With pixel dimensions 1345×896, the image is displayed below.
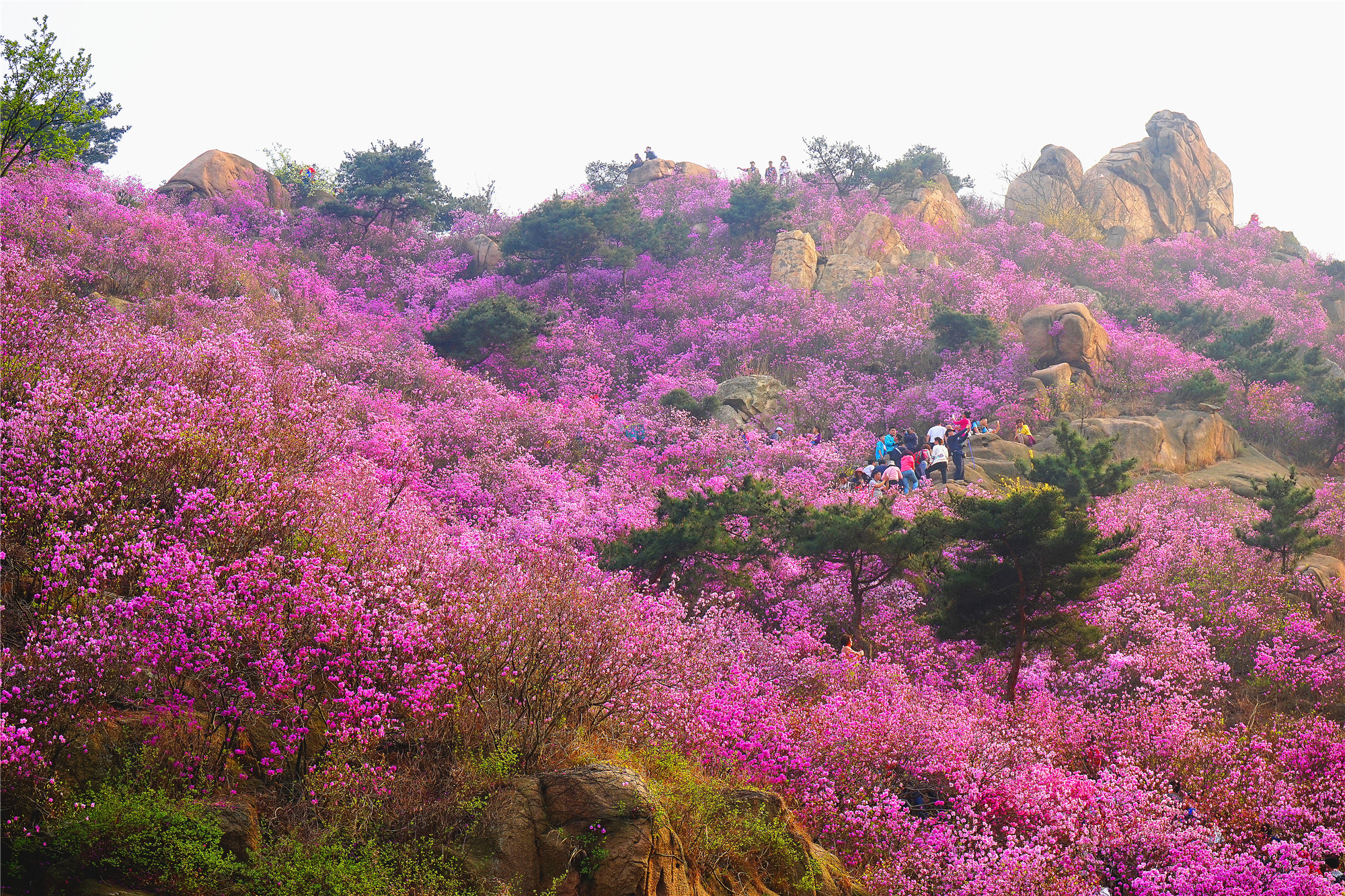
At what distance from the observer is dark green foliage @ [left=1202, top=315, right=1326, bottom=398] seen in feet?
90.3

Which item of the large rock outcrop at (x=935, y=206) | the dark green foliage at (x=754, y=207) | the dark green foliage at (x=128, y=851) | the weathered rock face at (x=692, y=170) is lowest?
the dark green foliage at (x=128, y=851)

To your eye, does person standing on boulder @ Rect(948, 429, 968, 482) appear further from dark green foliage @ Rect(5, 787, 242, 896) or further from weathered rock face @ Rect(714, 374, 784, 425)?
dark green foliage @ Rect(5, 787, 242, 896)

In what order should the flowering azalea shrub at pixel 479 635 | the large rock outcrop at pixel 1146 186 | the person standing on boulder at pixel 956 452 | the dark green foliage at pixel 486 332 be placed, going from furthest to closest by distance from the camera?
the large rock outcrop at pixel 1146 186
the dark green foliage at pixel 486 332
the person standing on boulder at pixel 956 452
the flowering azalea shrub at pixel 479 635

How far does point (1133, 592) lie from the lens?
51.0 feet

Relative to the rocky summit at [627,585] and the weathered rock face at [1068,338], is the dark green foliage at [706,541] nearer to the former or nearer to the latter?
the rocky summit at [627,585]

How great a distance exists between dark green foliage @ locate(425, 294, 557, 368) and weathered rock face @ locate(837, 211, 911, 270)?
664 inches

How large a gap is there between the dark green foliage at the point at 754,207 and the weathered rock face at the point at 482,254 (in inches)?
419

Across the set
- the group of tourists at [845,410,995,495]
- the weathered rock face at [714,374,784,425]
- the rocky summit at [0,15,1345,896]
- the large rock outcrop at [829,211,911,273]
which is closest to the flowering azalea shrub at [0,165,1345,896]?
the rocky summit at [0,15,1345,896]

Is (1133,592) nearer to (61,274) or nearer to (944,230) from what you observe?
(61,274)

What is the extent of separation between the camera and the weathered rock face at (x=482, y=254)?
120ft

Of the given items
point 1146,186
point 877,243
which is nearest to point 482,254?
point 877,243

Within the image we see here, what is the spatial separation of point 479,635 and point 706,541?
662 cm

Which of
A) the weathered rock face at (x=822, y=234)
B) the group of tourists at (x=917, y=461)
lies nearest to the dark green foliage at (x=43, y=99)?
the group of tourists at (x=917, y=461)

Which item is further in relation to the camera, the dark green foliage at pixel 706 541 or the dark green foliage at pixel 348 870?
the dark green foliage at pixel 706 541
